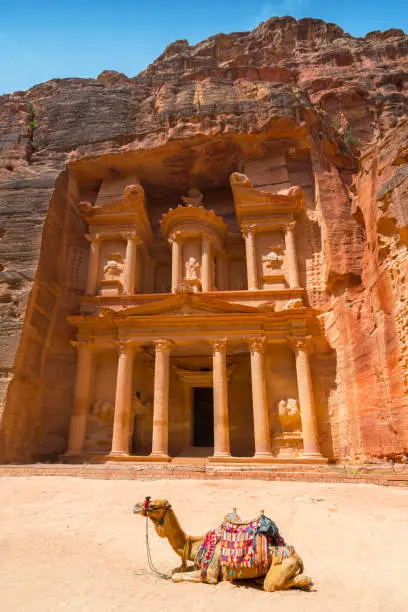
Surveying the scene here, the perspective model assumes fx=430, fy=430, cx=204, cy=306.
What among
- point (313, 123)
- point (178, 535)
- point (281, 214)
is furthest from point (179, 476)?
point (313, 123)

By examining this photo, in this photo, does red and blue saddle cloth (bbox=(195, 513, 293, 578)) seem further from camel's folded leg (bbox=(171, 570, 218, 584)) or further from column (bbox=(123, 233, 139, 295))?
column (bbox=(123, 233, 139, 295))

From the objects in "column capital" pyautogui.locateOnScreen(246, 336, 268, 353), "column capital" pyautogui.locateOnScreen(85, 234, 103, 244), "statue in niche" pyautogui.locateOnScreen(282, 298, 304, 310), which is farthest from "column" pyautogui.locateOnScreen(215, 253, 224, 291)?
"column capital" pyautogui.locateOnScreen(85, 234, 103, 244)

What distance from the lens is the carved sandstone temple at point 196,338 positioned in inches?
734

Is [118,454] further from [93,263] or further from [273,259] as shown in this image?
[273,259]

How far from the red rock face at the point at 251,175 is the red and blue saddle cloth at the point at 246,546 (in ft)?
36.4

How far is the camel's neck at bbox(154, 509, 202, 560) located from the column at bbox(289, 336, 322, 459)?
13.1 metres

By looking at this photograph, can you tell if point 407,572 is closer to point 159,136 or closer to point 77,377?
point 77,377

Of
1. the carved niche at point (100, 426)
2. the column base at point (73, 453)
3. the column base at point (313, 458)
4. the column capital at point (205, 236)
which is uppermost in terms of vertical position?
the column capital at point (205, 236)

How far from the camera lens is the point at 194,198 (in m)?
26.7

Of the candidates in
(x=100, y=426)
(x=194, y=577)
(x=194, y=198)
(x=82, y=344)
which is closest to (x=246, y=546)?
(x=194, y=577)

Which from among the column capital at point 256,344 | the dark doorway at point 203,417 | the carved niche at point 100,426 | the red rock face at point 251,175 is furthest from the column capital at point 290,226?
the carved niche at point 100,426

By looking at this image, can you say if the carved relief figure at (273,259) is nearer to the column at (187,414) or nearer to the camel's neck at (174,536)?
the column at (187,414)

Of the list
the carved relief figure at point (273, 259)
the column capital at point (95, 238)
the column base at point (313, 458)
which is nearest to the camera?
the column base at point (313, 458)

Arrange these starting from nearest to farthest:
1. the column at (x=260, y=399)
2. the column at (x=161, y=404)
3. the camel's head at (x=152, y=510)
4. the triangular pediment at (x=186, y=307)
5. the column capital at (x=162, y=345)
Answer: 1. the camel's head at (x=152, y=510)
2. the column at (x=260, y=399)
3. the column at (x=161, y=404)
4. the column capital at (x=162, y=345)
5. the triangular pediment at (x=186, y=307)
